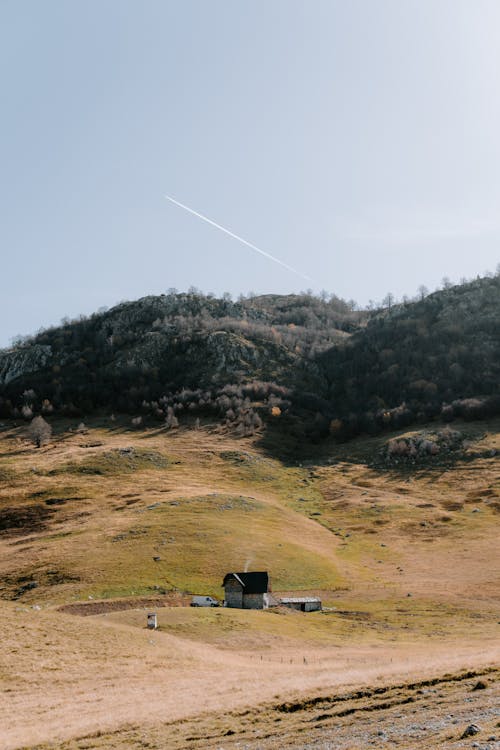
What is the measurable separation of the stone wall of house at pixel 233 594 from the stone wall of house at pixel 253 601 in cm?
58

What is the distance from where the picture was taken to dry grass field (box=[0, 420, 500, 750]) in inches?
991

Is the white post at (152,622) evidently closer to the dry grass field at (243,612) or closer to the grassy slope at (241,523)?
the dry grass field at (243,612)

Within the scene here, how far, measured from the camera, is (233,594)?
237 feet

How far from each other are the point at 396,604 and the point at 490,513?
184 ft

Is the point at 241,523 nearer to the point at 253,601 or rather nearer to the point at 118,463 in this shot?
the point at 253,601

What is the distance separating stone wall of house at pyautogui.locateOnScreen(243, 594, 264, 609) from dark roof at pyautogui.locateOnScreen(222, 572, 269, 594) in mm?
436

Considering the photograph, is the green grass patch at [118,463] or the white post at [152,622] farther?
the green grass patch at [118,463]

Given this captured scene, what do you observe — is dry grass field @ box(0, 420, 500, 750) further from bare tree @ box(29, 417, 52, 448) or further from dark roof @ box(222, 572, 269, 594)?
bare tree @ box(29, 417, 52, 448)

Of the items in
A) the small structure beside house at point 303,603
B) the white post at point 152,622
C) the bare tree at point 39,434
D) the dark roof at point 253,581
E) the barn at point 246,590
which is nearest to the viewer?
the white post at point 152,622

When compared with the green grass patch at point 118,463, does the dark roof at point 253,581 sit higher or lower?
lower

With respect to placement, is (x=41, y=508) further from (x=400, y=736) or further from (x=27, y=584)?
(x=400, y=736)

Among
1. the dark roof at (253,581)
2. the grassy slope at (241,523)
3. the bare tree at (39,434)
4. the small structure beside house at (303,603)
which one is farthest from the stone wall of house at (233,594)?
the bare tree at (39,434)

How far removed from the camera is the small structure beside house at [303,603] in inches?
2785

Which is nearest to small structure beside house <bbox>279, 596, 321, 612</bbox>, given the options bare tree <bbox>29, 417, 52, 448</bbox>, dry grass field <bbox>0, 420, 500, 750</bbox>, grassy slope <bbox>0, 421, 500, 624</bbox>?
dry grass field <bbox>0, 420, 500, 750</bbox>
